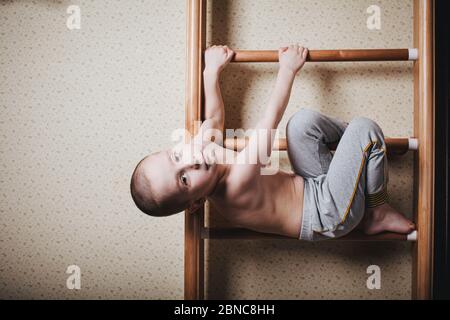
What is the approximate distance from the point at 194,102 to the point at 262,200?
0.32 meters

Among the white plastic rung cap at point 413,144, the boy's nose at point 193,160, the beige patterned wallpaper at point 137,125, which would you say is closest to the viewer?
the boy's nose at point 193,160

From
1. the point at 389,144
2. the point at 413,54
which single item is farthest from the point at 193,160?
the point at 413,54

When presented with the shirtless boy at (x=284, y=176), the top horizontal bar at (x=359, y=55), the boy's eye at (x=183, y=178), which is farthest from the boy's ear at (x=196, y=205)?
the top horizontal bar at (x=359, y=55)

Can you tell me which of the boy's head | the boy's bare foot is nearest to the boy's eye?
the boy's head

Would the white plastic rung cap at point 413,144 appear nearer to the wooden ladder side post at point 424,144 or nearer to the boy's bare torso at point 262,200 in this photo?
the wooden ladder side post at point 424,144

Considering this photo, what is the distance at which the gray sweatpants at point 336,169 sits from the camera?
0.80m

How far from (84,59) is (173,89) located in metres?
0.32

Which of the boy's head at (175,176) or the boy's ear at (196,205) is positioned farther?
the boy's ear at (196,205)

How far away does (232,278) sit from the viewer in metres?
1.10

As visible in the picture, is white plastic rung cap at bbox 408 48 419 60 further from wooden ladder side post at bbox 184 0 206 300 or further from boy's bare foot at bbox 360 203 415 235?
wooden ladder side post at bbox 184 0 206 300

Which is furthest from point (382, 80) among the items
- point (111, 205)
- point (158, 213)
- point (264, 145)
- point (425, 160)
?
point (111, 205)

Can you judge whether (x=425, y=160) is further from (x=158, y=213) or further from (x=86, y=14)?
(x=86, y=14)

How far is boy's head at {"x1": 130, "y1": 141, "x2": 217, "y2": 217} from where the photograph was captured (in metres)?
0.78

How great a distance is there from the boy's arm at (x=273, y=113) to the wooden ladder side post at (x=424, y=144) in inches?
11.9
